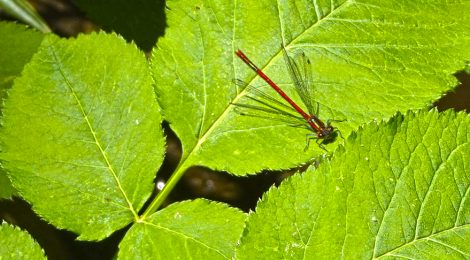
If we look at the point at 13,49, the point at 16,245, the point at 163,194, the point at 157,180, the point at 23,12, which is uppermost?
the point at 23,12

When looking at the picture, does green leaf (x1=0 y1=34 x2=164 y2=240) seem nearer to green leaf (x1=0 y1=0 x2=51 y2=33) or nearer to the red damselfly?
the red damselfly

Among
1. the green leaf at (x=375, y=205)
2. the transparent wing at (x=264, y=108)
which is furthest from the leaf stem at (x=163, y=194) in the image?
the green leaf at (x=375, y=205)

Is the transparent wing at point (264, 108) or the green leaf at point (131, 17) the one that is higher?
the green leaf at point (131, 17)

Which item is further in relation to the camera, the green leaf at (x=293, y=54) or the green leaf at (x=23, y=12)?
the green leaf at (x=23, y=12)

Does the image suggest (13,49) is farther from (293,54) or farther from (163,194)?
(293,54)

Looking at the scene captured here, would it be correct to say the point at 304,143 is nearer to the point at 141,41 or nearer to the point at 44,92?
the point at 44,92

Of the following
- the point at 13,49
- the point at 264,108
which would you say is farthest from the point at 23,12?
the point at 264,108

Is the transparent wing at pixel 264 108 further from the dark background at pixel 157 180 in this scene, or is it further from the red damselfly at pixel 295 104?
the dark background at pixel 157 180
